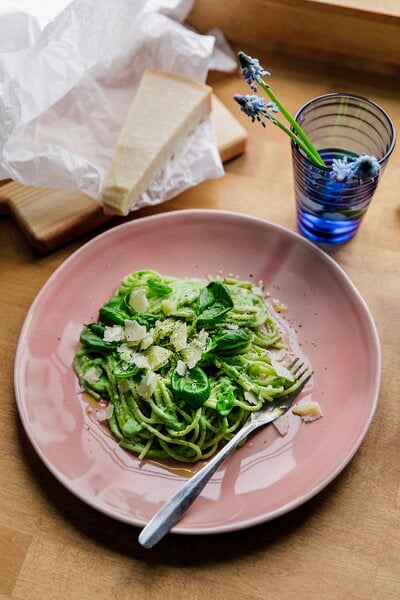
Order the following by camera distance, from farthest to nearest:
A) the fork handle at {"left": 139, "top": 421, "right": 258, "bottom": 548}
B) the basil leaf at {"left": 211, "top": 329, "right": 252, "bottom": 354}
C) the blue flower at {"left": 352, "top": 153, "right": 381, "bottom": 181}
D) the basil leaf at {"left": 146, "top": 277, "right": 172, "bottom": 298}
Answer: the basil leaf at {"left": 146, "top": 277, "right": 172, "bottom": 298}, the basil leaf at {"left": 211, "top": 329, "right": 252, "bottom": 354}, the blue flower at {"left": 352, "top": 153, "right": 381, "bottom": 181}, the fork handle at {"left": 139, "top": 421, "right": 258, "bottom": 548}

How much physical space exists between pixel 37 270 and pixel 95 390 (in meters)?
0.45

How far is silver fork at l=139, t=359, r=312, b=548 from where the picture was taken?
1.38 meters

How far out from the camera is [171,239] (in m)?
1.88

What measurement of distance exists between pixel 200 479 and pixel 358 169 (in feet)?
2.45

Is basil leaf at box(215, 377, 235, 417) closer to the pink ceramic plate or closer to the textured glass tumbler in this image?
the pink ceramic plate

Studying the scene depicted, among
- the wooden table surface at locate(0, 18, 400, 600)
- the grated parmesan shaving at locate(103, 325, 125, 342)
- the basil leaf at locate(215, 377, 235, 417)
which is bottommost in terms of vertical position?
the wooden table surface at locate(0, 18, 400, 600)

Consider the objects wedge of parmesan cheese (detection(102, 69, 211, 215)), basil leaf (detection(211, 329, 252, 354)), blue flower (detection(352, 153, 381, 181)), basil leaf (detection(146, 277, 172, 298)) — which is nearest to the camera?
blue flower (detection(352, 153, 381, 181))

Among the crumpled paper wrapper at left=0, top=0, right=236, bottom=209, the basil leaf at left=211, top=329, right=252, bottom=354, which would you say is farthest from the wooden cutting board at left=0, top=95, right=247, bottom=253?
the basil leaf at left=211, top=329, right=252, bottom=354

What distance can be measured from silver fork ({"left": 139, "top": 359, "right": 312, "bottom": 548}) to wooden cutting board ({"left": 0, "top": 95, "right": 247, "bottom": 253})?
2.41ft

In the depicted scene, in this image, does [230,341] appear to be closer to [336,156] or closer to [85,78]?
[336,156]

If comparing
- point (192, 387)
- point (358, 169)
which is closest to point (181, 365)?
point (192, 387)

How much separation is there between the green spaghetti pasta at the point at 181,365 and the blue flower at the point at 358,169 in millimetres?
366

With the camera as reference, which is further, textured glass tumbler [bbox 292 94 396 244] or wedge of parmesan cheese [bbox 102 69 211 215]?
wedge of parmesan cheese [bbox 102 69 211 215]

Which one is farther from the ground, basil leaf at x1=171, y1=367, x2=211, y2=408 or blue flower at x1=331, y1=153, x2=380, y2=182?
blue flower at x1=331, y1=153, x2=380, y2=182
